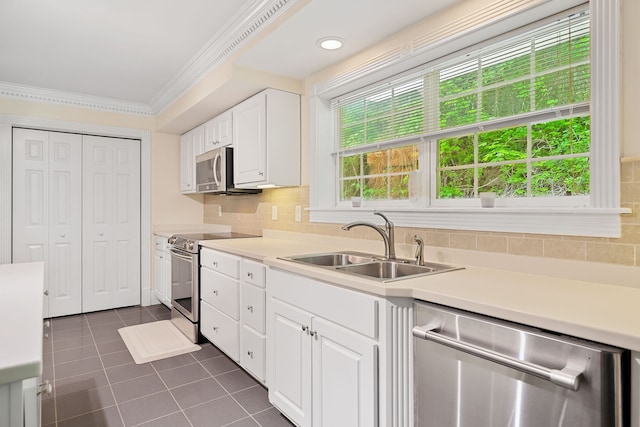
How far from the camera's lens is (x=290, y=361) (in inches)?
76.8

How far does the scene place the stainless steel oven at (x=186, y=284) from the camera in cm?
320

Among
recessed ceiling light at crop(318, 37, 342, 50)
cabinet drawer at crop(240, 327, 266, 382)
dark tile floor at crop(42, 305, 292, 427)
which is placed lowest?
dark tile floor at crop(42, 305, 292, 427)

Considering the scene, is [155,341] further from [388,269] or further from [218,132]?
[388,269]

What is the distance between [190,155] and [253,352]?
2789 mm

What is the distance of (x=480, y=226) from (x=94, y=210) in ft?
13.7

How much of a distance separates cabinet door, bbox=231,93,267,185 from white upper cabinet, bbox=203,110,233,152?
0.38ft

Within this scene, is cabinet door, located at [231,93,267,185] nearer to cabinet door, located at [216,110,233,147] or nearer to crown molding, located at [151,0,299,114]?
cabinet door, located at [216,110,233,147]

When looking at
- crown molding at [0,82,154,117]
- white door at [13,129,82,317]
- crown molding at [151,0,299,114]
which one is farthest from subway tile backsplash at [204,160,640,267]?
white door at [13,129,82,317]

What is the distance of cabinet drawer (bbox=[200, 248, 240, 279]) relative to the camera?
2.60 m

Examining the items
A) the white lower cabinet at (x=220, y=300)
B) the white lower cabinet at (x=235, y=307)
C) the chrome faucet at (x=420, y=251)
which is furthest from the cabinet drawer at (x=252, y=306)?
the chrome faucet at (x=420, y=251)

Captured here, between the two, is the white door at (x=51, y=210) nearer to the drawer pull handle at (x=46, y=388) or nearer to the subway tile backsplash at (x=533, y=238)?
the subway tile backsplash at (x=533, y=238)

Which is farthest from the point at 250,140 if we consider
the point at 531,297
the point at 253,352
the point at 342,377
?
the point at 531,297

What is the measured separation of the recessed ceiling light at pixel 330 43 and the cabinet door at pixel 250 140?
74 cm

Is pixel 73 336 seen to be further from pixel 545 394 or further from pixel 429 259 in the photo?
pixel 545 394
